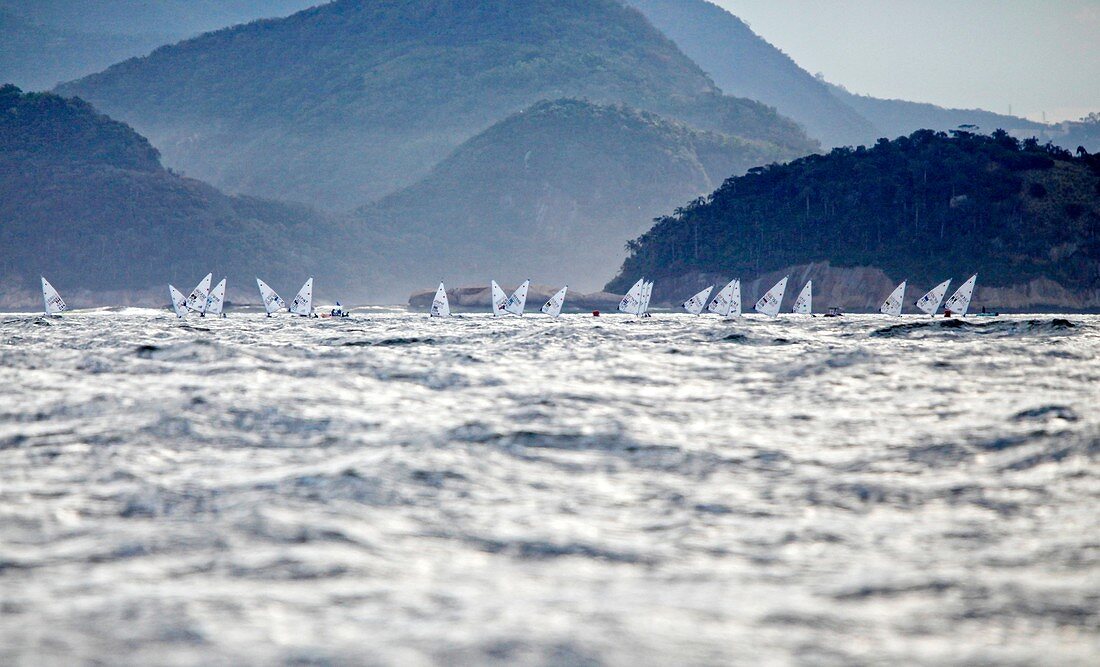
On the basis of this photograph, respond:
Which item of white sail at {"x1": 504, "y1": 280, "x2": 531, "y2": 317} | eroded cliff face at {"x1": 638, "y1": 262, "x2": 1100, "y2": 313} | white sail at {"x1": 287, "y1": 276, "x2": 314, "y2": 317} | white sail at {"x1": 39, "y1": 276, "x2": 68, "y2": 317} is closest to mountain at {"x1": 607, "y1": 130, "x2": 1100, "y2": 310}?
eroded cliff face at {"x1": 638, "y1": 262, "x2": 1100, "y2": 313}

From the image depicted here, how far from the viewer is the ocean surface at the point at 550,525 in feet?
38.0

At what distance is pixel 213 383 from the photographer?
1329 inches

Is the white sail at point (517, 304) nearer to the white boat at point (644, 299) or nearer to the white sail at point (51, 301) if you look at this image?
the white boat at point (644, 299)

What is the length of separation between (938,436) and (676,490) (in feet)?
26.0

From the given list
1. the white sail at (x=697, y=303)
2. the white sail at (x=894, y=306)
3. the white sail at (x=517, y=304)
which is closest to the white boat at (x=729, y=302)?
the white sail at (x=697, y=303)

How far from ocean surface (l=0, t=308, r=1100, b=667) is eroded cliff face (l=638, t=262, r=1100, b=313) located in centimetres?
14461

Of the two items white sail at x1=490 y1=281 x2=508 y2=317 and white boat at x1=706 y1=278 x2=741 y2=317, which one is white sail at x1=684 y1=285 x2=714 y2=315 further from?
white sail at x1=490 y1=281 x2=508 y2=317

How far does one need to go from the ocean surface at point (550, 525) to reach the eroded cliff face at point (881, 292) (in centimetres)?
14461

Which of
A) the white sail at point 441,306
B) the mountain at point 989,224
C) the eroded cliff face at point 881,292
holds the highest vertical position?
the mountain at point 989,224

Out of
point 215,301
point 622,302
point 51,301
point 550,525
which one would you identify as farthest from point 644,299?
point 550,525

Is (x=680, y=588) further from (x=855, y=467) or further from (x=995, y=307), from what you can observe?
(x=995, y=307)

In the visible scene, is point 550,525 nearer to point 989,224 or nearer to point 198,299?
point 198,299

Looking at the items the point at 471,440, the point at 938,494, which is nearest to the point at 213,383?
the point at 471,440

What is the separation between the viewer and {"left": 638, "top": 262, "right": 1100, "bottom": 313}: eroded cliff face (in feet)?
548
